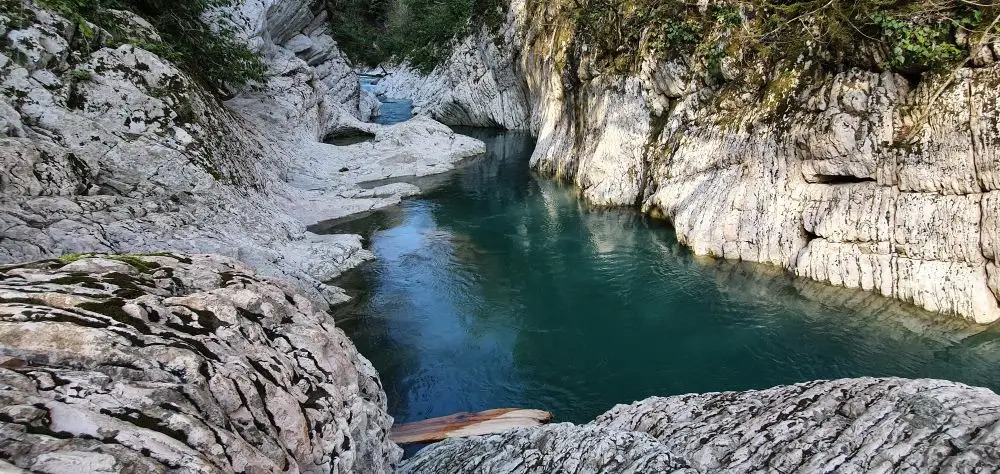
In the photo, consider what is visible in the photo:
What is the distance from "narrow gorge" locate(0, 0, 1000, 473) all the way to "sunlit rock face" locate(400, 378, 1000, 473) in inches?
1.0

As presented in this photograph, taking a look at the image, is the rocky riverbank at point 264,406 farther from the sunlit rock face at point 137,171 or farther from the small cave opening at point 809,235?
the small cave opening at point 809,235

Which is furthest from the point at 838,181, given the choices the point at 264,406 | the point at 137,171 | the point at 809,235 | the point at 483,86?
the point at 483,86

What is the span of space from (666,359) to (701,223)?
215 inches

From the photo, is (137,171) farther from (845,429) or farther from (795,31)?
(795,31)

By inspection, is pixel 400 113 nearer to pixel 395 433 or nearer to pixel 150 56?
pixel 150 56

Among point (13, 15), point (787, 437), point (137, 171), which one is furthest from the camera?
point (137, 171)

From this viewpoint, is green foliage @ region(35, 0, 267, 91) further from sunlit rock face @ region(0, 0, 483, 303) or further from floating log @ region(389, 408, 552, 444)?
floating log @ region(389, 408, 552, 444)

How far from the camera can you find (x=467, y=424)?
333 inches

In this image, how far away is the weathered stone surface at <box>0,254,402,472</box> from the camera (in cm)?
284

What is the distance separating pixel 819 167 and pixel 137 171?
14861mm

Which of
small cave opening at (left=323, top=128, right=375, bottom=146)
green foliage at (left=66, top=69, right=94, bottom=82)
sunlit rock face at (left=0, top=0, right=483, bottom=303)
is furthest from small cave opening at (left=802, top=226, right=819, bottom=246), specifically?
small cave opening at (left=323, top=128, right=375, bottom=146)

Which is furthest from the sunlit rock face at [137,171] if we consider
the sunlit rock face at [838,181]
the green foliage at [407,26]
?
the green foliage at [407,26]

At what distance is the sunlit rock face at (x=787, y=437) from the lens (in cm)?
406

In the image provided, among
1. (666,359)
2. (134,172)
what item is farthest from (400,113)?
(666,359)
